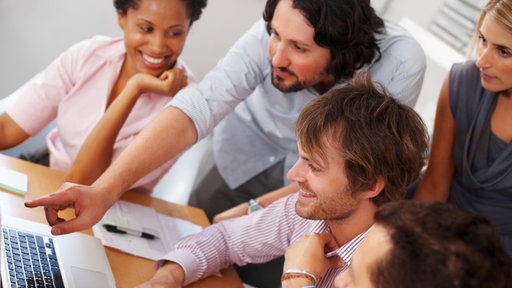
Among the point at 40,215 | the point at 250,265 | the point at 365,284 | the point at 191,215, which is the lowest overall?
the point at 250,265

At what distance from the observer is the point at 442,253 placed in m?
0.89

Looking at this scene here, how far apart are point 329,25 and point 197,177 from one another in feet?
3.00

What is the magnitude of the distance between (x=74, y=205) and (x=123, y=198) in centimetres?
43

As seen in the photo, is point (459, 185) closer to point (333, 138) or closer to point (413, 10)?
point (333, 138)

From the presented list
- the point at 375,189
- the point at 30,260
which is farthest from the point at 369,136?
the point at 30,260

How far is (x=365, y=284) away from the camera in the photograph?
0.99 metres

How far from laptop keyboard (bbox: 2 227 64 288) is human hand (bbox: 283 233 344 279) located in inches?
19.2

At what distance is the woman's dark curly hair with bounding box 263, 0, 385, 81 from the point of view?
70.1 inches

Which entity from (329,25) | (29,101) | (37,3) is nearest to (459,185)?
(329,25)

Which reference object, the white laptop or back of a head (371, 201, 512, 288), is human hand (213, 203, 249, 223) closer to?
the white laptop

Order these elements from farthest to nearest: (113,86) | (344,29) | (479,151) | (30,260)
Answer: (113,86), (479,151), (344,29), (30,260)

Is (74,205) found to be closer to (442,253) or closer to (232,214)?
(232,214)

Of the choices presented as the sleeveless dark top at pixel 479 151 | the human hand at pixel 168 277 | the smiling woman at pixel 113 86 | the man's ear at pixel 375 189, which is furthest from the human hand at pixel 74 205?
the sleeveless dark top at pixel 479 151

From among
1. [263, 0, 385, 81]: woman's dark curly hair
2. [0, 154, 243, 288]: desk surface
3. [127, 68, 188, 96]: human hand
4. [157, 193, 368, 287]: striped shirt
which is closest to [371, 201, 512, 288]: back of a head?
[157, 193, 368, 287]: striped shirt
